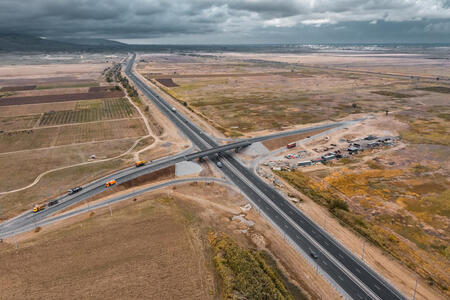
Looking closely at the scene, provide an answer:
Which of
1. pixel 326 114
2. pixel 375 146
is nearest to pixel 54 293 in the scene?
pixel 375 146

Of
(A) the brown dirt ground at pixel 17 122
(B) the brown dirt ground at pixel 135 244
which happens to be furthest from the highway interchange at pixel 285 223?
(A) the brown dirt ground at pixel 17 122

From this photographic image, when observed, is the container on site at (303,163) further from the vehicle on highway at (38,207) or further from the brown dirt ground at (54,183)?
the vehicle on highway at (38,207)

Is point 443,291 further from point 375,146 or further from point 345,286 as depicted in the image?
point 375,146

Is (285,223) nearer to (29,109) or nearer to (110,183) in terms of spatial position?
(110,183)

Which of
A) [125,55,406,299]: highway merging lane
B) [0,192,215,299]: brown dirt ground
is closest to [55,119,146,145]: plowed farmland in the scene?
[125,55,406,299]: highway merging lane

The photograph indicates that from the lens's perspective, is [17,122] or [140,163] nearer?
[140,163]

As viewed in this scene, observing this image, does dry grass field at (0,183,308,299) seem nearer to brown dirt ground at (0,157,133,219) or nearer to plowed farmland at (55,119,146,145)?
brown dirt ground at (0,157,133,219)

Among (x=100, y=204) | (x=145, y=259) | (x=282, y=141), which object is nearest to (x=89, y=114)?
(x=100, y=204)
